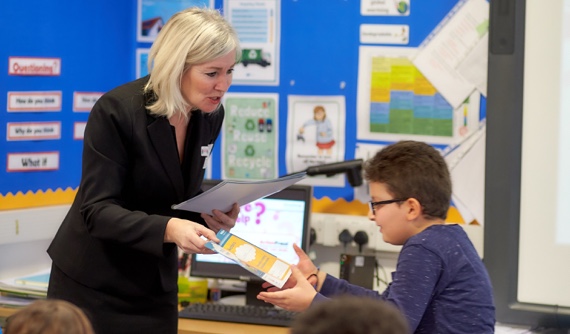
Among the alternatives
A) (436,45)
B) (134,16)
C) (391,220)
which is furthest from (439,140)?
(134,16)

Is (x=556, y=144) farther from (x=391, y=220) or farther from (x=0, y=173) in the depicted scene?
(x=0, y=173)

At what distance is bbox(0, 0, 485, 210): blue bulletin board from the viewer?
3141 millimetres

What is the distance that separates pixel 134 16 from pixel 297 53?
79cm

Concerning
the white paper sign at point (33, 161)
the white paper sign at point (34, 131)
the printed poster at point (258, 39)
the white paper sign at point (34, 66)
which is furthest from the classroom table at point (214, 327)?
the printed poster at point (258, 39)

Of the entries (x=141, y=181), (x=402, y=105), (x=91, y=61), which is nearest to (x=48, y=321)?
(x=141, y=181)

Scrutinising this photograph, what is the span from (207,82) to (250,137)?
1333 millimetres

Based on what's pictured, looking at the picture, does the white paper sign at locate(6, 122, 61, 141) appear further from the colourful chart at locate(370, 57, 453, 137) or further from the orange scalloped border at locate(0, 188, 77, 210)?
the colourful chart at locate(370, 57, 453, 137)

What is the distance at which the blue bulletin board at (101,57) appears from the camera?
124 inches

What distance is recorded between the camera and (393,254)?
3.28 meters

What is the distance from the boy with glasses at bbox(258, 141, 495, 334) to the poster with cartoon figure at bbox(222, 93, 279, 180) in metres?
1.33

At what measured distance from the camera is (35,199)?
3236 mm

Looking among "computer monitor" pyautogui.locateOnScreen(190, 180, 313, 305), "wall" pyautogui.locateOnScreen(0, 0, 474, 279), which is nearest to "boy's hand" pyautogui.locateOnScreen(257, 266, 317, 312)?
"computer monitor" pyautogui.locateOnScreen(190, 180, 313, 305)

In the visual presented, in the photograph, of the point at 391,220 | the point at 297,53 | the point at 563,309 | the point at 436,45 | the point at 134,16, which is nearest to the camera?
the point at 391,220

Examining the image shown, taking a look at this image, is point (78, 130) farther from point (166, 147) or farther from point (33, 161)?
point (166, 147)
